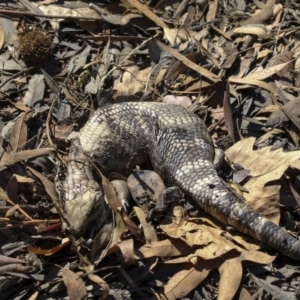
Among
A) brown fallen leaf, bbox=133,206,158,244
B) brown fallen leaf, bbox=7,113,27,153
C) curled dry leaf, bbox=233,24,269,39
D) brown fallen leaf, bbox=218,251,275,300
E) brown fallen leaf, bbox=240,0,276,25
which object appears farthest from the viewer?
brown fallen leaf, bbox=240,0,276,25

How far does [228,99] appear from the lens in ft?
18.4

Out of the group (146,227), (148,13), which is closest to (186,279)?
(146,227)

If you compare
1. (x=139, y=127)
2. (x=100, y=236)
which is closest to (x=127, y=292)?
A: (x=100, y=236)

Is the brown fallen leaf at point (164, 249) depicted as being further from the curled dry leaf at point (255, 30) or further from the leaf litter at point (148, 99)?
the curled dry leaf at point (255, 30)

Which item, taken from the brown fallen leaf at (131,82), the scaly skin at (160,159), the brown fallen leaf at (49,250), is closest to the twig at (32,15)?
the brown fallen leaf at (131,82)

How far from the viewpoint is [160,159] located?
535 centimetres

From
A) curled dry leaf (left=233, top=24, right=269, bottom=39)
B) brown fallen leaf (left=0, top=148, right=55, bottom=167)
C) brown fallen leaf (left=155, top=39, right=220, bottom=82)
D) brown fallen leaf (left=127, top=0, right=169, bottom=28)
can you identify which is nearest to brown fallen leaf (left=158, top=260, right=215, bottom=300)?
brown fallen leaf (left=0, top=148, right=55, bottom=167)

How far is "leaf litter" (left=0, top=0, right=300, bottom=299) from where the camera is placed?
4.64 m

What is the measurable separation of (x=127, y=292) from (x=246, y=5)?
10.7 ft

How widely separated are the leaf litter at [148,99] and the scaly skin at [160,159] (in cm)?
13

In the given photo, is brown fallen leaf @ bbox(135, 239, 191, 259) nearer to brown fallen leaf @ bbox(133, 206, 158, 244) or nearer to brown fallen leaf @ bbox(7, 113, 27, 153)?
brown fallen leaf @ bbox(133, 206, 158, 244)

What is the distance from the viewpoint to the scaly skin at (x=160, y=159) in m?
4.69

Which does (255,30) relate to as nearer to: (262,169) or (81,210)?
(262,169)

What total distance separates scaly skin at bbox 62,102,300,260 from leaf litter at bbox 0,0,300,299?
0.13 metres
